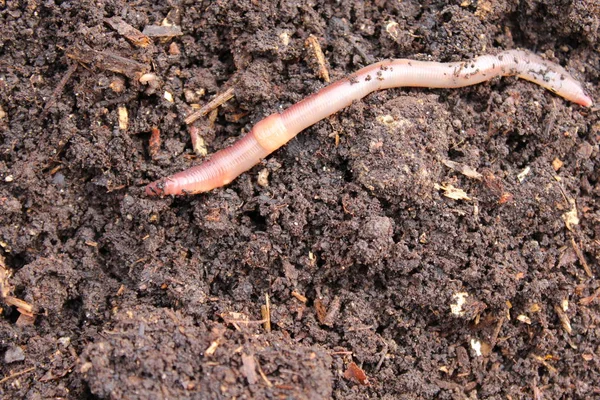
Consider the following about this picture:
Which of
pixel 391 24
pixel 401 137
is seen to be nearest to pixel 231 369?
pixel 401 137

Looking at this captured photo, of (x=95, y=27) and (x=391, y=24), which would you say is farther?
(x=391, y=24)

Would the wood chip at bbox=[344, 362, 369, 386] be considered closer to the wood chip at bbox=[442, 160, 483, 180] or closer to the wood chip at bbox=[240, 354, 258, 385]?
the wood chip at bbox=[240, 354, 258, 385]

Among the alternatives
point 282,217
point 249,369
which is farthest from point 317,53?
point 249,369

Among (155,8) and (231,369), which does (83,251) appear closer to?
(231,369)

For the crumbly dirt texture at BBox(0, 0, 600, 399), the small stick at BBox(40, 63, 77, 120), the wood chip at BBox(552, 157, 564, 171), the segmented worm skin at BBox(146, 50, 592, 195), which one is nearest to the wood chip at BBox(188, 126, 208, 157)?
the crumbly dirt texture at BBox(0, 0, 600, 399)

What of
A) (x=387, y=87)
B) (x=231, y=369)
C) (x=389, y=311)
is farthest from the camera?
(x=387, y=87)

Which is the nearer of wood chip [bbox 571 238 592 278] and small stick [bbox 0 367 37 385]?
small stick [bbox 0 367 37 385]
